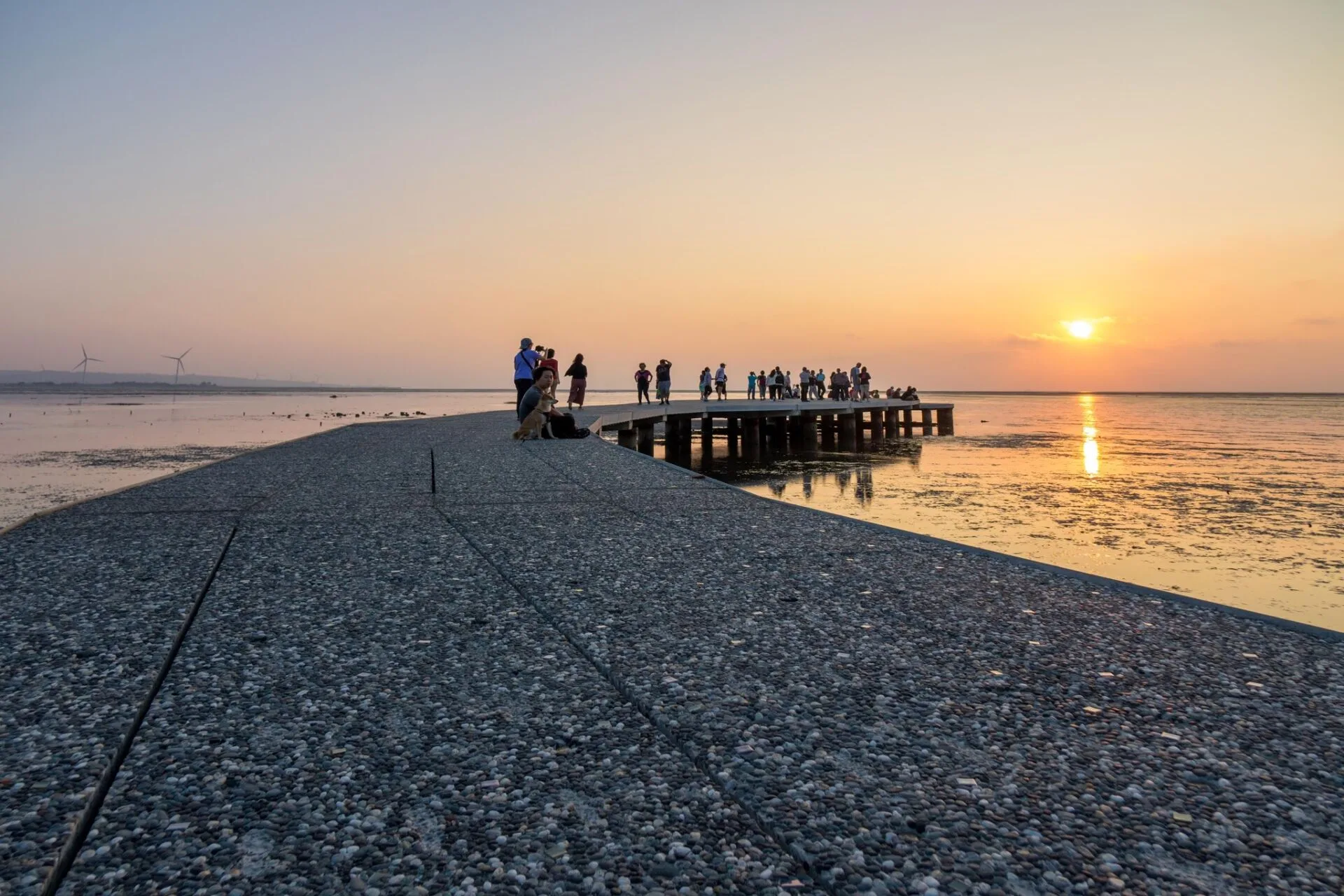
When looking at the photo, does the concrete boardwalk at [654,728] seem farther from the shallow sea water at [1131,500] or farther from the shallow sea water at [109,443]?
the shallow sea water at [109,443]

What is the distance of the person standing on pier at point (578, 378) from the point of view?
22.7 metres

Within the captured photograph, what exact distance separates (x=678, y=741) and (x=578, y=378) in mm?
21356

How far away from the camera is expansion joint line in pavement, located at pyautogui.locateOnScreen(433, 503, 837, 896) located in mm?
2574

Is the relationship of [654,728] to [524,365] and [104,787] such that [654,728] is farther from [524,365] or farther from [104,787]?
[524,365]

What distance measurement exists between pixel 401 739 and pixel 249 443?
28.6m

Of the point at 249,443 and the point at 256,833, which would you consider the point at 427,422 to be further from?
the point at 256,833

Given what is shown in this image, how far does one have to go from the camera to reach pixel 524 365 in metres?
18.3

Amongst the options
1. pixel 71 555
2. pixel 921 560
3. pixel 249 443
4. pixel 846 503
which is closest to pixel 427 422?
pixel 249 443

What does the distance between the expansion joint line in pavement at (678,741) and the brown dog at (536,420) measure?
1113 cm

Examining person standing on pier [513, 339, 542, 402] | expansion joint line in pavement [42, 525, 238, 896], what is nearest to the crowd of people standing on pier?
person standing on pier [513, 339, 542, 402]

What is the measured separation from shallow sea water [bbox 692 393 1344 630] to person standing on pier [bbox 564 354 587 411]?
5.23 m

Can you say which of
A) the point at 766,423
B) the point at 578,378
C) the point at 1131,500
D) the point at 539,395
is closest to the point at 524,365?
the point at 539,395

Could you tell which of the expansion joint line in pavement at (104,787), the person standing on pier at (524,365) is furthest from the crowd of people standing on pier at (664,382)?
the expansion joint line in pavement at (104,787)

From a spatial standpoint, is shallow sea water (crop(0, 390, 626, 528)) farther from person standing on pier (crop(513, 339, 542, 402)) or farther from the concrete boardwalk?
the concrete boardwalk
